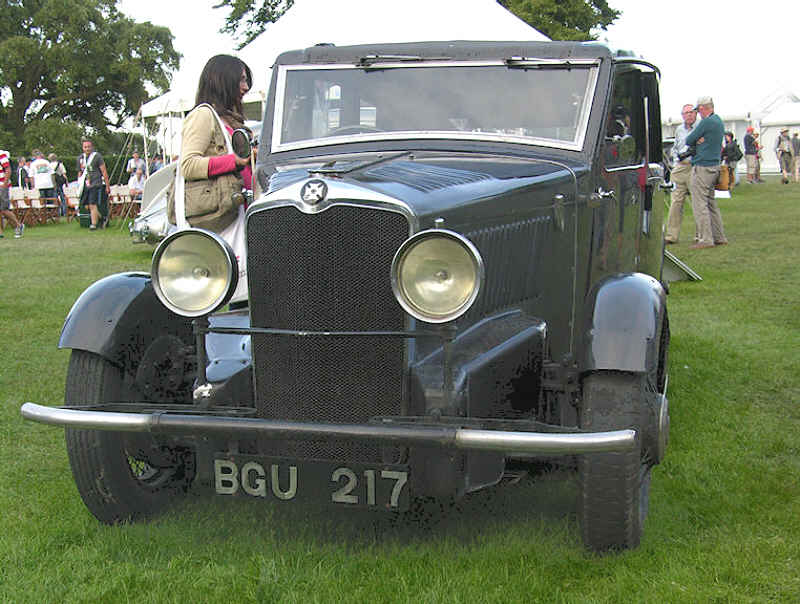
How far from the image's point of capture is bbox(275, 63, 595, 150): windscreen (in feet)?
13.8

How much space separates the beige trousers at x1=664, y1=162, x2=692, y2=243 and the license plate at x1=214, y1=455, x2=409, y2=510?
37.8ft

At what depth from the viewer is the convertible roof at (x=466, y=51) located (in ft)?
14.3

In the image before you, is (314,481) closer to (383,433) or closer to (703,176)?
(383,433)

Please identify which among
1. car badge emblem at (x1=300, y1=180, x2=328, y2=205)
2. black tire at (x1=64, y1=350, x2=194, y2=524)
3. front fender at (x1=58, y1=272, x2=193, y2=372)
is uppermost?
car badge emblem at (x1=300, y1=180, x2=328, y2=205)

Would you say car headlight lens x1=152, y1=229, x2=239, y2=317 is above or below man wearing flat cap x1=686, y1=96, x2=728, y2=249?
below

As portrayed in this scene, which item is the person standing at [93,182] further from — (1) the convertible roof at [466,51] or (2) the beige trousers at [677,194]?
(1) the convertible roof at [466,51]

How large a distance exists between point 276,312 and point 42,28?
162ft

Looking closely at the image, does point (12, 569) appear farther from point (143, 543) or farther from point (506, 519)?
point (506, 519)

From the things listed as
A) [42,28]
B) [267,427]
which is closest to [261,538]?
[267,427]

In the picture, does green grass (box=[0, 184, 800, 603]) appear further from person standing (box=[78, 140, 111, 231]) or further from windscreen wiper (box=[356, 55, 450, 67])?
person standing (box=[78, 140, 111, 231])

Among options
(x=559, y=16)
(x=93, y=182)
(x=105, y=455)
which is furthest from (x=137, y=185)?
(x=105, y=455)

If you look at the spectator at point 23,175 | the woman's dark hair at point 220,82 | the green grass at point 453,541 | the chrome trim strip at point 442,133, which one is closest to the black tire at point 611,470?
the green grass at point 453,541

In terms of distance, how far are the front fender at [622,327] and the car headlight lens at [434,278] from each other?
0.68m

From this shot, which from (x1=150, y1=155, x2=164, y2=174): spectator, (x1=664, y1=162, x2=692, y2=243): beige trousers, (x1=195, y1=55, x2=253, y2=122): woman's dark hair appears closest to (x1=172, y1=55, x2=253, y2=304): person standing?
(x1=195, y1=55, x2=253, y2=122): woman's dark hair
